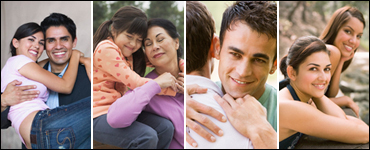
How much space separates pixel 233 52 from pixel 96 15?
0.87 meters

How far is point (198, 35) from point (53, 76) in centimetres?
105

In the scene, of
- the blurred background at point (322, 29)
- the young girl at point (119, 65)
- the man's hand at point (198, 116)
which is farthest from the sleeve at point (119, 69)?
the blurred background at point (322, 29)

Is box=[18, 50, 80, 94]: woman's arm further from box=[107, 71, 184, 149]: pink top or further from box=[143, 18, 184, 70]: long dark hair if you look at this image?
box=[143, 18, 184, 70]: long dark hair

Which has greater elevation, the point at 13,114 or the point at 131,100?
the point at 131,100

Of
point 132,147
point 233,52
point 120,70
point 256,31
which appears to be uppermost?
point 256,31

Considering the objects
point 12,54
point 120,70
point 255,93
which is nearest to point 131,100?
A: point 120,70

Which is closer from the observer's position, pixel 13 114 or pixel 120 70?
pixel 120 70

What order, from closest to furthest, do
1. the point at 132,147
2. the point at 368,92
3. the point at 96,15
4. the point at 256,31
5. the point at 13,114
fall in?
the point at 256,31, the point at 132,147, the point at 96,15, the point at 13,114, the point at 368,92

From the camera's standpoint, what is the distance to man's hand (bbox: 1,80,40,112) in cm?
185

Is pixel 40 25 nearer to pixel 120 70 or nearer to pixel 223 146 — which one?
pixel 120 70

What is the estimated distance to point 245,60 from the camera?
1480 mm

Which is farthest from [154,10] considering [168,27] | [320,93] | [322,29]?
[322,29]

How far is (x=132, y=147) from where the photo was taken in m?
1.58

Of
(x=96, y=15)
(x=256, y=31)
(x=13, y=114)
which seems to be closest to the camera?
(x=256, y=31)
